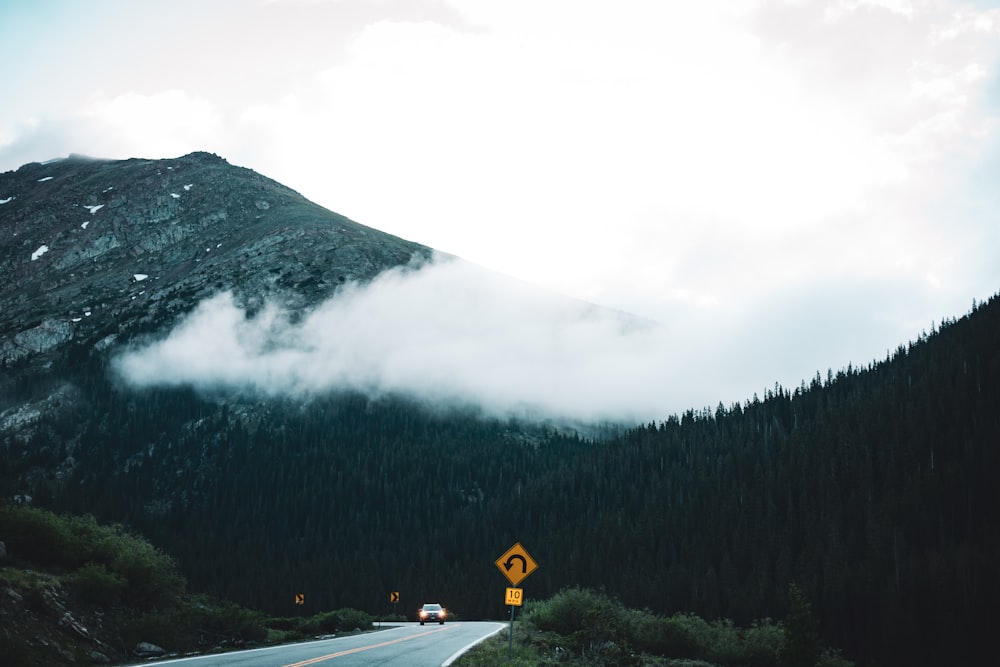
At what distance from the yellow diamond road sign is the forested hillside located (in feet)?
257

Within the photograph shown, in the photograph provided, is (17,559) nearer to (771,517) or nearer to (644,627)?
(644,627)

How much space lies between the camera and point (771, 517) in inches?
4515

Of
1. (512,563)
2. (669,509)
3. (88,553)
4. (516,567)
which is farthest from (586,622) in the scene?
(669,509)

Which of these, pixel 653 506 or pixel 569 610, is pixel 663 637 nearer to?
pixel 569 610

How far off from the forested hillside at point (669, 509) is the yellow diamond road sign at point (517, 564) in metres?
78.3

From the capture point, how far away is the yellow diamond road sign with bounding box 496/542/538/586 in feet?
72.4

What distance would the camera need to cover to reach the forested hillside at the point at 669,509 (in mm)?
94750

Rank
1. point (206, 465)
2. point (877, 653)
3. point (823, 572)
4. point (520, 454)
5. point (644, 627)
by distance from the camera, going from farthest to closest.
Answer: point (520, 454) → point (206, 465) → point (823, 572) → point (877, 653) → point (644, 627)

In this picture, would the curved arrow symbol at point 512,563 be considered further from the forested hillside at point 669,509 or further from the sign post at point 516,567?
the forested hillside at point 669,509

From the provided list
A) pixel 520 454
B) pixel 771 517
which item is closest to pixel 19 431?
pixel 520 454

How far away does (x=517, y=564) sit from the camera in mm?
22438

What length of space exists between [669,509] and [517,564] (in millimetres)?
106877

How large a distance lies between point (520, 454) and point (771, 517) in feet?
300

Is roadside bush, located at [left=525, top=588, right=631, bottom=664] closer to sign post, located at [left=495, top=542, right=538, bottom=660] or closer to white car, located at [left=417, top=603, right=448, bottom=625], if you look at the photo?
sign post, located at [left=495, top=542, right=538, bottom=660]
